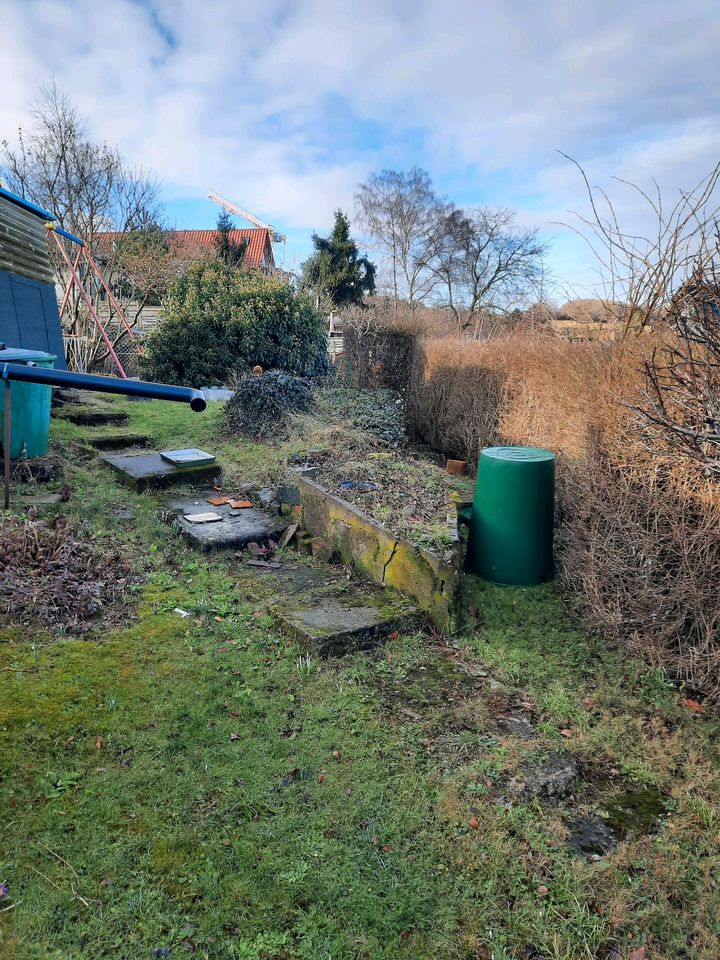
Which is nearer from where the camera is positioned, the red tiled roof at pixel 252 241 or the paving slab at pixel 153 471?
the paving slab at pixel 153 471

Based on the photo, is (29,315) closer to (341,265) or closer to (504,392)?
(504,392)

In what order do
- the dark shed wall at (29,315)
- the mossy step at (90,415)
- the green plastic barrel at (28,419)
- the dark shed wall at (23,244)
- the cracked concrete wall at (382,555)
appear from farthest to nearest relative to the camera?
1. the mossy step at (90,415)
2. the dark shed wall at (23,244)
3. the dark shed wall at (29,315)
4. the green plastic barrel at (28,419)
5. the cracked concrete wall at (382,555)

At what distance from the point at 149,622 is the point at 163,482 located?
3.06m

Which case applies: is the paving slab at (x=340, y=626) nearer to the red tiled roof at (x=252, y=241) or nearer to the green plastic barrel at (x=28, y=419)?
the green plastic barrel at (x=28, y=419)

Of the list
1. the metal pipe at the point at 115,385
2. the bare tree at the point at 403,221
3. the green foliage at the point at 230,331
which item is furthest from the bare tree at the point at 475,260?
the metal pipe at the point at 115,385

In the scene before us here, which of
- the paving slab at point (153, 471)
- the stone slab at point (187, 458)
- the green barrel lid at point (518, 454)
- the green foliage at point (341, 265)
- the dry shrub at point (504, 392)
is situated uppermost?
the green foliage at point (341, 265)

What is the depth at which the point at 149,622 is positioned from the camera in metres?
3.96

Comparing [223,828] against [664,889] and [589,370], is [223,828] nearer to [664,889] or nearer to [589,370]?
[664,889]

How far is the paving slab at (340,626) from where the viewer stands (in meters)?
3.83

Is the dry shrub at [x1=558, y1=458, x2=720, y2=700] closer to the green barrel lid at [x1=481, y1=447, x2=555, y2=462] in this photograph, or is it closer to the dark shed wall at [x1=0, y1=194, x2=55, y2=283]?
the green barrel lid at [x1=481, y1=447, x2=555, y2=462]

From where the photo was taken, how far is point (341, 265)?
29.1 m

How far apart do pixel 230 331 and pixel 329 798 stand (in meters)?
9.71

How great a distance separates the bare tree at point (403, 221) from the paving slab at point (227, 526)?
76.8 ft

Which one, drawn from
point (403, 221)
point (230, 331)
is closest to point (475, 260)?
point (403, 221)
